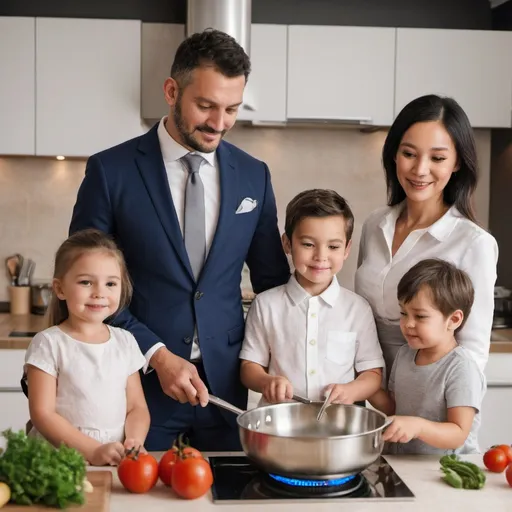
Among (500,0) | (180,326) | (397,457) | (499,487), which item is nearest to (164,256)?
(180,326)

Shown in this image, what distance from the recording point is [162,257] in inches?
82.4

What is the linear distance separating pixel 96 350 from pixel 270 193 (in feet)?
2.19

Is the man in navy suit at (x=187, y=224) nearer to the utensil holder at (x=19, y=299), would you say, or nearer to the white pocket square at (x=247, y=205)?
the white pocket square at (x=247, y=205)

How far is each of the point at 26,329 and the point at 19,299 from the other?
0.45 meters

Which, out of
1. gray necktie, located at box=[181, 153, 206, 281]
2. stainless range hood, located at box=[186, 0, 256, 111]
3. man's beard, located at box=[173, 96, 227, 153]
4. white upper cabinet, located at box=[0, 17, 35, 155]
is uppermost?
stainless range hood, located at box=[186, 0, 256, 111]

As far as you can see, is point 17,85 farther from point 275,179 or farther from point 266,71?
point 275,179

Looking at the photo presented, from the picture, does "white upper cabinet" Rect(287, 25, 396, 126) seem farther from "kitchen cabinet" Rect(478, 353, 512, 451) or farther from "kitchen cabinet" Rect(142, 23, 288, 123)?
"kitchen cabinet" Rect(478, 353, 512, 451)

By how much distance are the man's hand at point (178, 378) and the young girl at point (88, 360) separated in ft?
0.17

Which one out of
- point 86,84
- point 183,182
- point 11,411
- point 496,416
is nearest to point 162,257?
point 183,182

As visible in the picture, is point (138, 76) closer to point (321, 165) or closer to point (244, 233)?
point (321, 165)

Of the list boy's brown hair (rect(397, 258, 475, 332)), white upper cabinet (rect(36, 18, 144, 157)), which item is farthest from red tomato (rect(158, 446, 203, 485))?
white upper cabinet (rect(36, 18, 144, 157))

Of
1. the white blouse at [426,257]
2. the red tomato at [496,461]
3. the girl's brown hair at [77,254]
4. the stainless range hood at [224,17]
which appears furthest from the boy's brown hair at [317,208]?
the stainless range hood at [224,17]

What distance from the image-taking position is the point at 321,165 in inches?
167

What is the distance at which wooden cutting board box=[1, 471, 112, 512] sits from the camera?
1.42m
